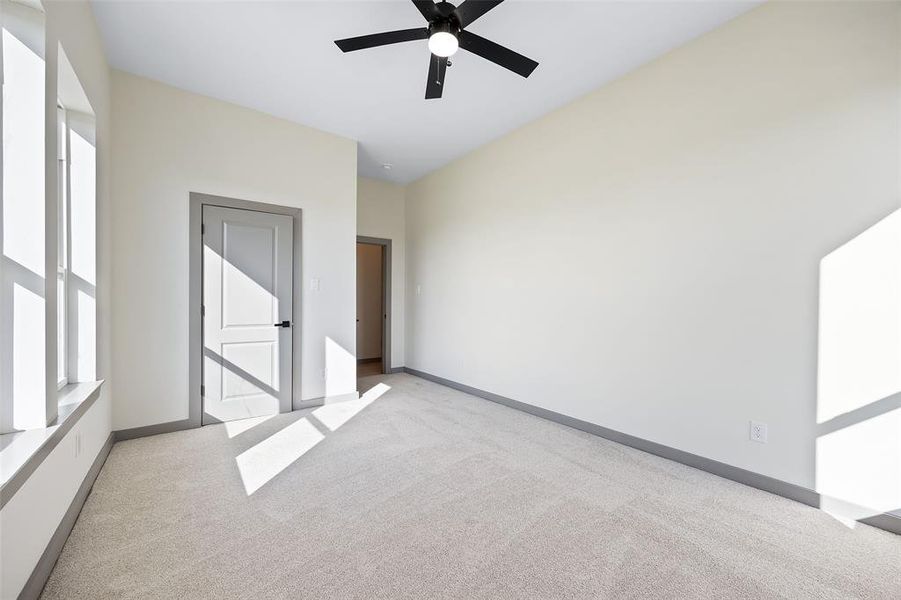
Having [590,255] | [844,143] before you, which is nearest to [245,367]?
[590,255]

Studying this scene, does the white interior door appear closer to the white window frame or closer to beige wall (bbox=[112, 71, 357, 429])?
beige wall (bbox=[112, 71, 357, 429])

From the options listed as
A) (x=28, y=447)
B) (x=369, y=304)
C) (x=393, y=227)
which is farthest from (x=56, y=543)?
(x=369, y=304)

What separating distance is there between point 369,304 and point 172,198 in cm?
429

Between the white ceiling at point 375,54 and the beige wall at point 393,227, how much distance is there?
5.93 ft

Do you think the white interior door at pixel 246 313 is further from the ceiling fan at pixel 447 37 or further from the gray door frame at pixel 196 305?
the ceiling fan at pixel 447 37

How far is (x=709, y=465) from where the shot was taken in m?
2.75

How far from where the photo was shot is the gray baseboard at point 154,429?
3250 millimetres

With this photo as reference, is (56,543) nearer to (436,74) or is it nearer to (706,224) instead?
(436,74)

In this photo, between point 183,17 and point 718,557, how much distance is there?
4.53 meters

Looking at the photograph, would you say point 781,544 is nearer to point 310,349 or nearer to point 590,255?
point 590,255

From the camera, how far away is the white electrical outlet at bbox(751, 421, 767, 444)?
2510mm

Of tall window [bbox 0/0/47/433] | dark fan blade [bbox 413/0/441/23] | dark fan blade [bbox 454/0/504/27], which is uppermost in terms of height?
dark fan blade [bbox 413/0/441/23]

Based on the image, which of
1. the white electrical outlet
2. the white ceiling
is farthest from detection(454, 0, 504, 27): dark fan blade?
the white electrical outlet

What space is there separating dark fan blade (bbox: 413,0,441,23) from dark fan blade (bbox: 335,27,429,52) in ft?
0.28
